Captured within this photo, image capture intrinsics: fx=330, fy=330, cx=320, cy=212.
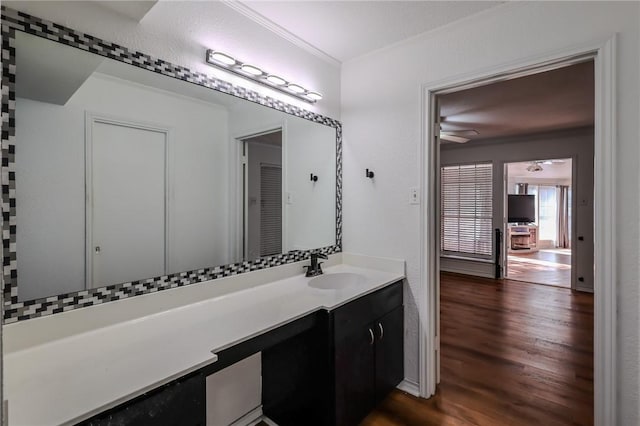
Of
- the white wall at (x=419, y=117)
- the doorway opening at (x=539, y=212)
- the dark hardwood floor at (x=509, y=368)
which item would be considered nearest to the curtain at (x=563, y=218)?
the doorway opening at (x=539, y=212)

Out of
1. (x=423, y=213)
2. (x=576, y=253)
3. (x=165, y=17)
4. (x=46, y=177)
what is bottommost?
(x=576, y=253)

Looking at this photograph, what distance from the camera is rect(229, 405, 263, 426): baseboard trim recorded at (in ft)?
6.18

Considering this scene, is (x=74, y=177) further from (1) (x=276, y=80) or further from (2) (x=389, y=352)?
(2) (x=389, y=352)

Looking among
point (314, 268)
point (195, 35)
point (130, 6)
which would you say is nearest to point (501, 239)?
point (314, 268)

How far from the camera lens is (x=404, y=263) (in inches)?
88.5

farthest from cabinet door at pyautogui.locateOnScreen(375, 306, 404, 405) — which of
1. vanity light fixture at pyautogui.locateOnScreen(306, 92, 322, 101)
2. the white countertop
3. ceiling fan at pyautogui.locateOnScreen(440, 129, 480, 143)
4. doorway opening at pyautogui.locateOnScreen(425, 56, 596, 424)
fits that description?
ceiling fan at pyautogui.locateOnScreen(440, 129, 480, 143)

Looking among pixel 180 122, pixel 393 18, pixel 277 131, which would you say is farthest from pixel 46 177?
pixel 393 18

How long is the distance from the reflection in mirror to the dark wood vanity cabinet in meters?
0.67

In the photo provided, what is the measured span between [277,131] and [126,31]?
0.94 metres

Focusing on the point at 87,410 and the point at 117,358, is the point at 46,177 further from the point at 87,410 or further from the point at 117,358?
the point at 87,410

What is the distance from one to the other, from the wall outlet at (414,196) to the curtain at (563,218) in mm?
9307

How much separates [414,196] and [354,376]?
3.80ft

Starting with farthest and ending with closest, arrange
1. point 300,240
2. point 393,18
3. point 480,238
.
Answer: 1. point 480,238
2. point 300,240
3. point 393,18

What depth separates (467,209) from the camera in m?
5.86
